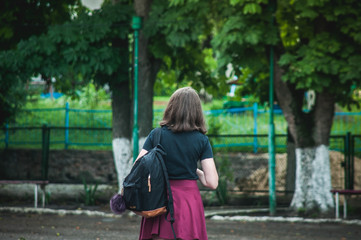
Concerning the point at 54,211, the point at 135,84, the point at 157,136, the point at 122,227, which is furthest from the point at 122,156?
the point at 157,136

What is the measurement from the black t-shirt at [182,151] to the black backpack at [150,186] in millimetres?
92

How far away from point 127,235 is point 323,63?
17.1 feet

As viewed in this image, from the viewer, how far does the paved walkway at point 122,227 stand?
9.43m

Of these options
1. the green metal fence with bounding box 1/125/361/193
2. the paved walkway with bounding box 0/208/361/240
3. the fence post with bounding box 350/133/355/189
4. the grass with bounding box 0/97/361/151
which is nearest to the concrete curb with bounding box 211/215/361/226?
the paved walkway with bounding box 0/208/361/240

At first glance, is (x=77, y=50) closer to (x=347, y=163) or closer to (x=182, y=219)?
(x=347, y=163)

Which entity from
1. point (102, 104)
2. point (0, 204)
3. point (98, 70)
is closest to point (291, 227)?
point (98, 70)

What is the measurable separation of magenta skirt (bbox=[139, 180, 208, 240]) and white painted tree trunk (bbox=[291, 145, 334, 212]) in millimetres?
8551

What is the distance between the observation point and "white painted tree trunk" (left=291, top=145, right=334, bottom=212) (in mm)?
12188

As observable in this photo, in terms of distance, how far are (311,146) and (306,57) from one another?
2.18 meters

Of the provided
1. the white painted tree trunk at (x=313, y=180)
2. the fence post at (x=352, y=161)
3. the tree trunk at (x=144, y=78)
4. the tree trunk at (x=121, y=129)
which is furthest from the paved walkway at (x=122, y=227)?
the fence post at (x=352, y=161)

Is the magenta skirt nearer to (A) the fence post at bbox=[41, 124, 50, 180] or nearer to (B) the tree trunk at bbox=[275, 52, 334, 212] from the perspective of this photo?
(B) the tree trunk at bbox=[275, 52, 334, 212]

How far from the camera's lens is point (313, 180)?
482 inches

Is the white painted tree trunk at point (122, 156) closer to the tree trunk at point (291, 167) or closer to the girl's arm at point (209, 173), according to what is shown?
the tree trunk at point (291, 167)

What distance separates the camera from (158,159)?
400 centimetres
